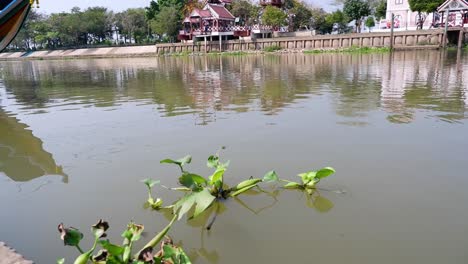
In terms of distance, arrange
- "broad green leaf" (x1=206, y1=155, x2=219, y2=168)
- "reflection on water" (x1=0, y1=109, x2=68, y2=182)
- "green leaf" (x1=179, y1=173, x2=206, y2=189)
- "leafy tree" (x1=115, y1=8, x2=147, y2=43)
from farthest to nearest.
Answer: "leafy tree" (x1=115, y1=8, x2=147, y2=43), "reflection on water" (x1=0, y1=109, x2=68, y2=182), "broad green leaf" (x1=206, y1=155, x2=219, y2=168), "green leaf" (x1=179, y1=173, x2=206, y2=189)

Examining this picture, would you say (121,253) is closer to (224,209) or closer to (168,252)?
(168,252)

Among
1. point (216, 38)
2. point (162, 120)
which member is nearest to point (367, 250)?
point (162, 120)

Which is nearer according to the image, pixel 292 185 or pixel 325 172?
pixel 325 172

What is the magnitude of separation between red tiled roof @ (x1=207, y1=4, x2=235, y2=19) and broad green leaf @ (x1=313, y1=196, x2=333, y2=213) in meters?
47.3

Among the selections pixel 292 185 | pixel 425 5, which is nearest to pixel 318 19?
pixel 425 5

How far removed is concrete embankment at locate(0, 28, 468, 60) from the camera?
3550 cm

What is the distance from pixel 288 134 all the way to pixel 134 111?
4.38 m

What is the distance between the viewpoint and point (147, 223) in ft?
12.1

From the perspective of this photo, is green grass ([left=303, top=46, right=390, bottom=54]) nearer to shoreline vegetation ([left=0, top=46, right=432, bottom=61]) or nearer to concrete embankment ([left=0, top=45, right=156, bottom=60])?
shoreline vegetation ([left=0, top=46, right=432, bottom=61])

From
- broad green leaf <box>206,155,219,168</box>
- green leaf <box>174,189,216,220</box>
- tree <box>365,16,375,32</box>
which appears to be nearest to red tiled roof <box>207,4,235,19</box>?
tree <box>365,16,375,32</box>

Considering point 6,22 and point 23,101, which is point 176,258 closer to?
point 23,101

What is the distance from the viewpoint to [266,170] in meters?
4.98

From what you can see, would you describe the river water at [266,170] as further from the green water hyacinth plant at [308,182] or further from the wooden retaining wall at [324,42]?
the wooden retaining wall at [324,42]

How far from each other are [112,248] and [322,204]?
2.17m
